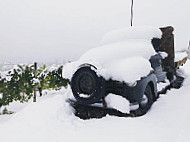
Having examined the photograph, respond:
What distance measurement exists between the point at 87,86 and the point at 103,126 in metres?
0.80

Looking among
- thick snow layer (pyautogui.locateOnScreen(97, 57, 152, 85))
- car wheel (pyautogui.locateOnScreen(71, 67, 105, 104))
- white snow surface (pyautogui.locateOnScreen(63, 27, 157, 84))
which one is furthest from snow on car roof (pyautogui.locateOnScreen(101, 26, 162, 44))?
car wheel (pyautogui.locateOnScreen(71, 67, 105, 104))

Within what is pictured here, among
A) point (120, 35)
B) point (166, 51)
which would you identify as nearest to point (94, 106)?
point (120, 35)

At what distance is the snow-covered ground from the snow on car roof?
166 centimetres

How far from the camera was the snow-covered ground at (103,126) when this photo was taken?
2352mm

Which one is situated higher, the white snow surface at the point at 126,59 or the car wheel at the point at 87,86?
the white snow surface at the point at 126,59

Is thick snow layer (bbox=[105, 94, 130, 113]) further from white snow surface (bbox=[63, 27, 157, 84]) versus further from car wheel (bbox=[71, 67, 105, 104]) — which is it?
white snow surface (bbox=[63, 27, 157, 84])

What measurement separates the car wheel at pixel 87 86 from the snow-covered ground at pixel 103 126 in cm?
45

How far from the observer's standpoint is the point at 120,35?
4156 millimetres

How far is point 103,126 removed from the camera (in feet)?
8.91

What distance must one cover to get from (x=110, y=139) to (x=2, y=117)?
13.9 feet

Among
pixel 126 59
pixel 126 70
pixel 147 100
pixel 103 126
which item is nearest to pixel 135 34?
pixel 126 59

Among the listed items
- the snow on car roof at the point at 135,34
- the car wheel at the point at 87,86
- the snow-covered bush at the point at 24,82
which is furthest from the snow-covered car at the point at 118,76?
the snow-covered bush at the point at 24,82

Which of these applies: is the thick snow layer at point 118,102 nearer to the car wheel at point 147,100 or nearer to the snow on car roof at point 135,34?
the car wheel at point 147,100

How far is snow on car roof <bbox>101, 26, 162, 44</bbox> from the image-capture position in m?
3.90
